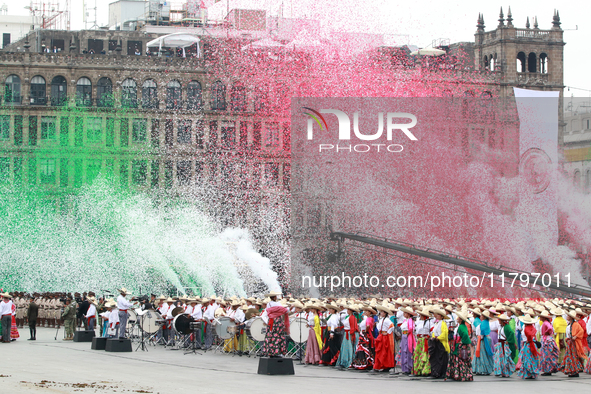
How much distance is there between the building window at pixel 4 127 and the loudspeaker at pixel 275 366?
46.4 metres

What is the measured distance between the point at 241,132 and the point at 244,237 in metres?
8.48

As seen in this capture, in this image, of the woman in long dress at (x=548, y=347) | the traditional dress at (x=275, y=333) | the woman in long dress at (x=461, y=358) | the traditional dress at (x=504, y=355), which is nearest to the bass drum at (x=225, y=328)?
the traditional dress at (x=275, y=333)

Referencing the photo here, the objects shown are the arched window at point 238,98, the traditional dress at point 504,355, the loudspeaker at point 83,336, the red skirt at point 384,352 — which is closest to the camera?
the red skirt at point 384,352

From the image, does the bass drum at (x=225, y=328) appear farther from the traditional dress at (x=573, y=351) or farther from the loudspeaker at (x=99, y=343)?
the traditional dress at (x=573, y=351)

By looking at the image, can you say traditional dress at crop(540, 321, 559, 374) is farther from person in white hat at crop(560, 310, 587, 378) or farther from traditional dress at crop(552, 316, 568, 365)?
Answer: traditional dress at crop(552, 316, 568, 365)

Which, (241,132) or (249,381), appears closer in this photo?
(249,381)

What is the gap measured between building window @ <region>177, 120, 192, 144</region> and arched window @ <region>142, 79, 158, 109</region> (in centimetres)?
226

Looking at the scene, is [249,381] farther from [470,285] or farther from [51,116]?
[51,116]

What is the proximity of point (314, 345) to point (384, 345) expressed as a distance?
8.24 feet

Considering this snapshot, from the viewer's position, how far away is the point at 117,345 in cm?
2794

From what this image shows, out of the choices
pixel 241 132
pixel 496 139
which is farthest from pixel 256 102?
pixel 496 139

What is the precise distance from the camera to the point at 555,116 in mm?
60312

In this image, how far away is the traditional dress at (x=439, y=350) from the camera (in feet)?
72.9

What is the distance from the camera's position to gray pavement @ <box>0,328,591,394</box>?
63.5 feet
